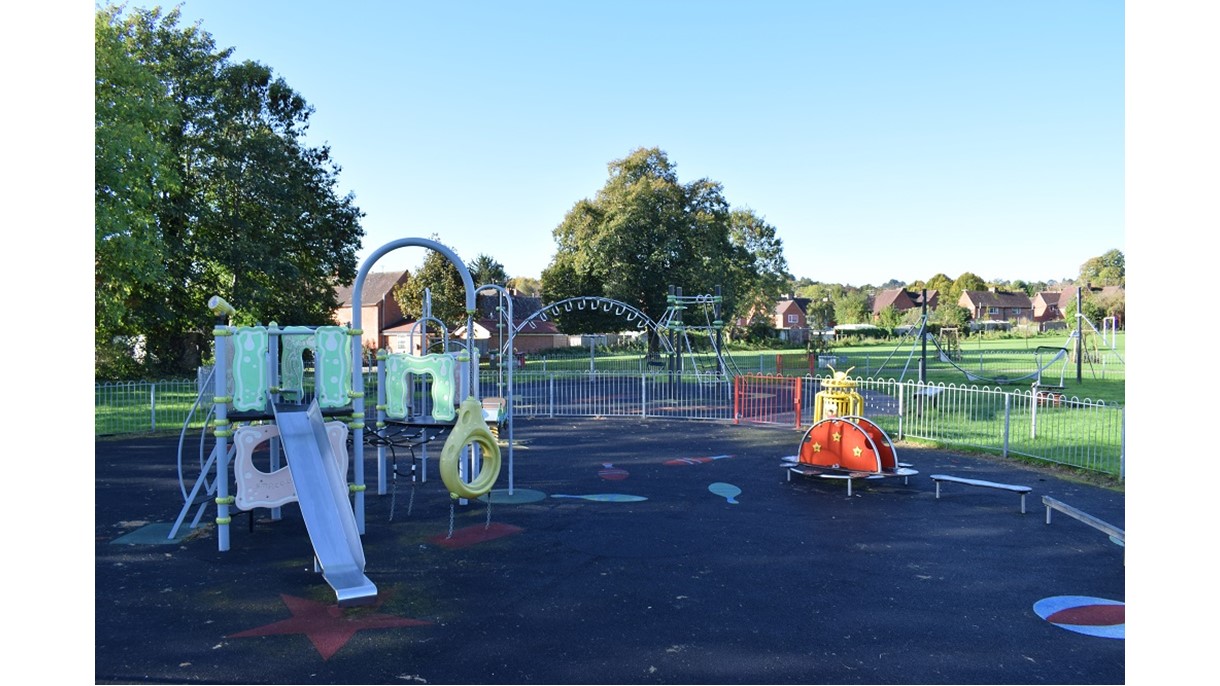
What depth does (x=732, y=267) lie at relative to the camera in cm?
4753

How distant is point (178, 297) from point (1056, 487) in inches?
1115

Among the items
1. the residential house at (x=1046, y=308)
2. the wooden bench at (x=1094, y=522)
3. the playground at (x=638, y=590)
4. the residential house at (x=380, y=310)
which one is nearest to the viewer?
the playground at (x=638, y=590)

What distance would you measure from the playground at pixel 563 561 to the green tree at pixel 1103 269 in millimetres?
116872

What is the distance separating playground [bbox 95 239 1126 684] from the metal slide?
0.02 m

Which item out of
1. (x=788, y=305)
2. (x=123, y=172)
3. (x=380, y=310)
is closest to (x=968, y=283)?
(x=788, y=305)

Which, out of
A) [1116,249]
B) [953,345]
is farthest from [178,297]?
[1116,249]

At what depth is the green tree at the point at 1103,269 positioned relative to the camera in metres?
108

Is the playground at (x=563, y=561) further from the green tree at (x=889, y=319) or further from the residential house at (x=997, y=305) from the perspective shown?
the residential house at (x=997, y=305)

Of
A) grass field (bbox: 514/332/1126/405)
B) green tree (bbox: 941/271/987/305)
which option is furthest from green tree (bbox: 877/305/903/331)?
green tree (bbox: 941/271/987/305)

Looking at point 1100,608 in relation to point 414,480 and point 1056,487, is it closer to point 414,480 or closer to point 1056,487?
point 1056,487

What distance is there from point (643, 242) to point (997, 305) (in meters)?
89.4

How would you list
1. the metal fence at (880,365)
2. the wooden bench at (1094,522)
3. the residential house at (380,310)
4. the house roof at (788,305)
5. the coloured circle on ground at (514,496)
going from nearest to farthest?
the wooden bench at (1094,522) < the coloured circle on ground at (514,496) < the metal fence at (880,365) < the residential house at (380,310) < the house roof at (788,305)

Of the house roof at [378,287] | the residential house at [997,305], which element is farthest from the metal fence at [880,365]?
the residential house at [997,305]

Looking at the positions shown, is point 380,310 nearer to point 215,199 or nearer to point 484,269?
point 484,269
